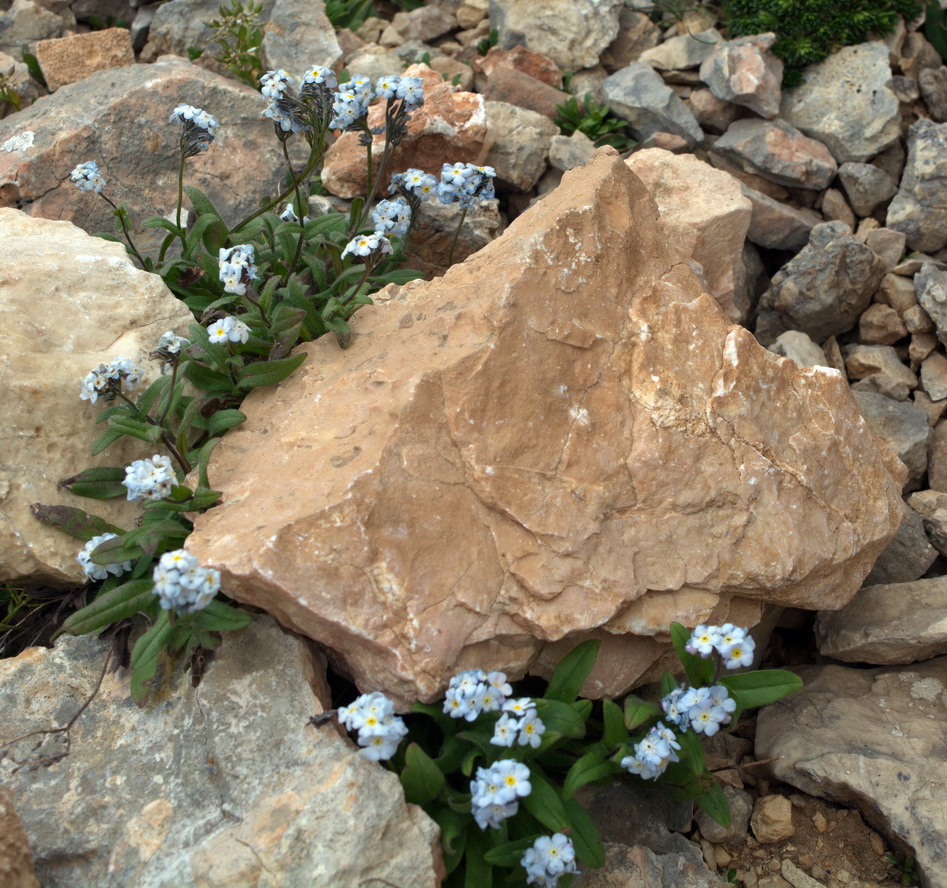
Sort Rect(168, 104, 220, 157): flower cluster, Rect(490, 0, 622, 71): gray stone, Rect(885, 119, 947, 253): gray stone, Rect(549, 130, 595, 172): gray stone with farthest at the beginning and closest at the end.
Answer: Rect(490, 0, 622, 71): gray stone < Rect(549, 130, 595, 172): gray stone < Rect(885, 119, 947, 253): gray stone < Rect(168, 104, 220, 157): flower cluster

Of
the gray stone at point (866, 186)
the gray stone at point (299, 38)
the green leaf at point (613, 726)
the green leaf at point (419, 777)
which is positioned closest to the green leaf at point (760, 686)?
the green leaf at point (613, 726)

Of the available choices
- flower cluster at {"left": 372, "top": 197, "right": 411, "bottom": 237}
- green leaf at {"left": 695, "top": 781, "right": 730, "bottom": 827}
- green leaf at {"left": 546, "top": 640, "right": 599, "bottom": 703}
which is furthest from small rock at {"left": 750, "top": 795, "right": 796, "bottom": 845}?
flower cluster at {"left": 372, "top": 197, "right": 411, "bottom": 237}

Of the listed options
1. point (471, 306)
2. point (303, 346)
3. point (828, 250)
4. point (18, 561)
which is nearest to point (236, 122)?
point (303, 346)

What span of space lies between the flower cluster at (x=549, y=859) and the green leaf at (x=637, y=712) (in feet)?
1.75

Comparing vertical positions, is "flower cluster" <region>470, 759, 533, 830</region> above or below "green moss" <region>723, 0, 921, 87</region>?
below

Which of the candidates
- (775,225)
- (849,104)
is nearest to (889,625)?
(775,225)

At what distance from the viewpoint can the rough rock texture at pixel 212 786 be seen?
11.0ft

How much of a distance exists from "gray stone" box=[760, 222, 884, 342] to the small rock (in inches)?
130

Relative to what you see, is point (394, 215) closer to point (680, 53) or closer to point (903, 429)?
point (903, 429)

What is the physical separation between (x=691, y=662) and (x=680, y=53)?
5.68 m

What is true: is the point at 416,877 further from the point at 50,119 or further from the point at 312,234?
the point at 50,119

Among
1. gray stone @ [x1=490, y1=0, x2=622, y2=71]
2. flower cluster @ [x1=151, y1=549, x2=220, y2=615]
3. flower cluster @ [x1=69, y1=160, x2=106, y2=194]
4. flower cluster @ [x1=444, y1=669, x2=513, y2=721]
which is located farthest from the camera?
gray stone @ [x1=490, y1=0, x2=622, y2=71]

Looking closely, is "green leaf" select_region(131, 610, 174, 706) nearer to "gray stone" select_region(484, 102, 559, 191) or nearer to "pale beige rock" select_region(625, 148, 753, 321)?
"pale beige rock" select_region(625, 148, 753, 321)

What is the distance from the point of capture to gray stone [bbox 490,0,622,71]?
7.88 metres
